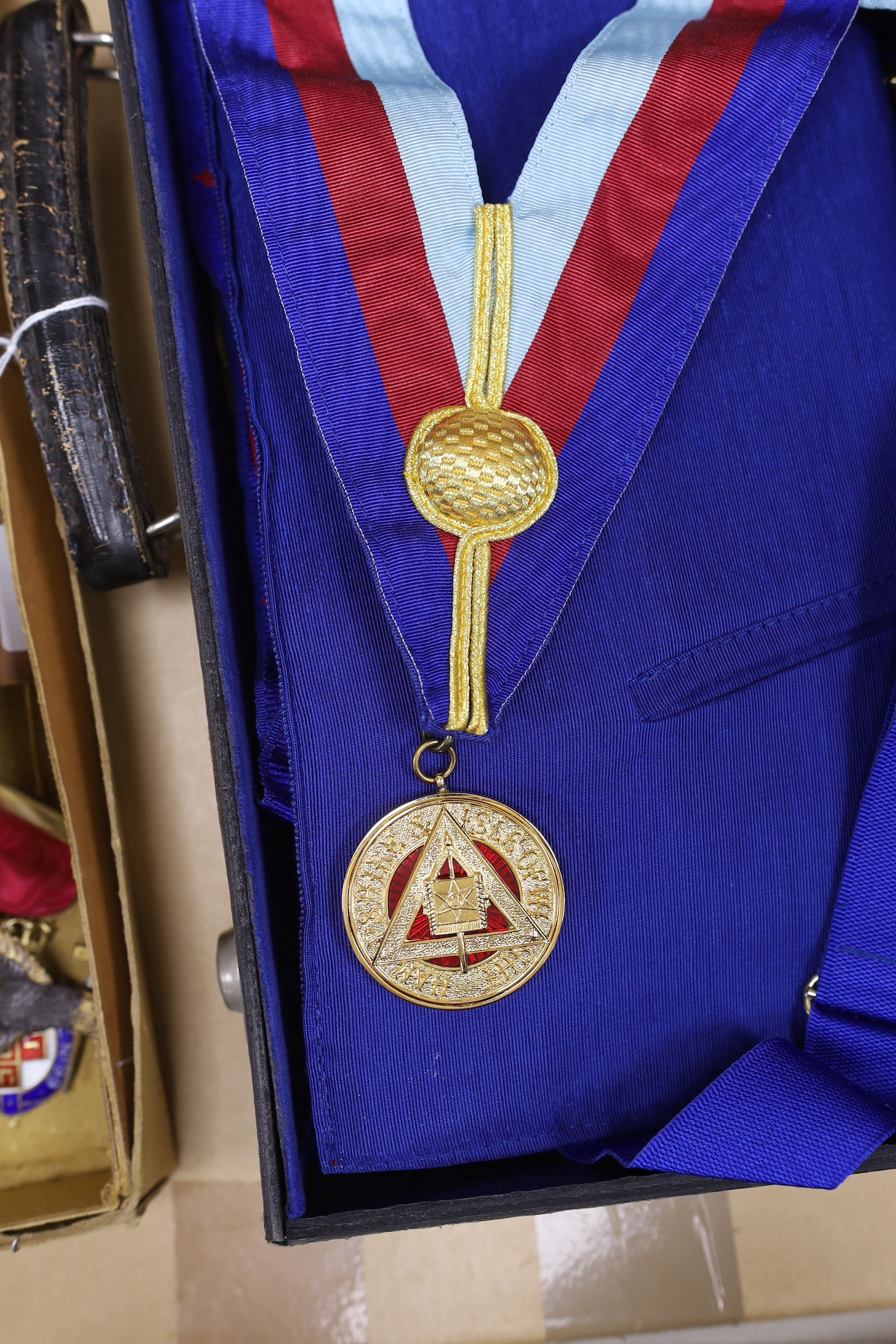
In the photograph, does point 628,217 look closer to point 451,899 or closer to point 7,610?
point 451,899

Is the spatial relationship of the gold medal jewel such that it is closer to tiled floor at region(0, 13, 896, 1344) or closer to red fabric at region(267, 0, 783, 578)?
red fabric at region(267, 0, 783, 578)

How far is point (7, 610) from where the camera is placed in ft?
2.70

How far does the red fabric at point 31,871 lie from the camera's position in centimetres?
82

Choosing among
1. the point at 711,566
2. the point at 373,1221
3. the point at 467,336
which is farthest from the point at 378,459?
the point at 373,1221

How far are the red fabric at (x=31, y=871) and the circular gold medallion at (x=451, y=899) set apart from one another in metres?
0.40

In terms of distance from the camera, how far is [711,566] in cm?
60

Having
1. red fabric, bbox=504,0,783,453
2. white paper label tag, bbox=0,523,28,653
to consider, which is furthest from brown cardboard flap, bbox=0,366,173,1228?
red fabric, bbox=504,0,783,453

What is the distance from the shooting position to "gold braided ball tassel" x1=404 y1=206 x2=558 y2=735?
55cm

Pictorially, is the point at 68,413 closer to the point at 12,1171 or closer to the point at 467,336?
the point at 467,336

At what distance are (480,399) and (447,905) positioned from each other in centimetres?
29

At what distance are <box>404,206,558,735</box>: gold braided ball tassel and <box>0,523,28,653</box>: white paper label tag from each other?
0.43 meters

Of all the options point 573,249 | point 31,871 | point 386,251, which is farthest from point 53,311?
point 31,871

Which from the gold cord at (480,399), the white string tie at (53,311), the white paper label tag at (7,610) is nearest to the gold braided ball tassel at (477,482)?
the gold cord at (480,399)

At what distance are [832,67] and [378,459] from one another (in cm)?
44
